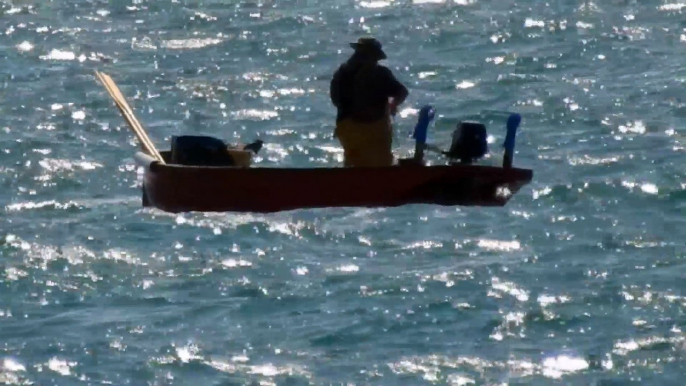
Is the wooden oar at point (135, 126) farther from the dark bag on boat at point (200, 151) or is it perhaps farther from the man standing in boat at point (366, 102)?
the man standing in boat at point (366, 102)

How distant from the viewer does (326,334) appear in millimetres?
16016

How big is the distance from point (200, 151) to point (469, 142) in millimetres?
2317

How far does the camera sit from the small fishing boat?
1745 centimetres

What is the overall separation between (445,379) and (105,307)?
3.25 meters

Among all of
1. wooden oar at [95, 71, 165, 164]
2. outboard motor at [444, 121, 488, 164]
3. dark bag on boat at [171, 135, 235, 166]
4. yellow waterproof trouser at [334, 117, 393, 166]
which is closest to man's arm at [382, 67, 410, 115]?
yellow waterproof trouser at [334, 117, 393, 166]

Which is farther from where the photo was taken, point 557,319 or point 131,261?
point 131,261

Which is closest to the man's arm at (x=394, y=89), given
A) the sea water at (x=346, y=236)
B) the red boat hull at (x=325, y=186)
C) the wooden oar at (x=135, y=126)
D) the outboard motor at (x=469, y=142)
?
the outboard motor at (x=469, y=142)

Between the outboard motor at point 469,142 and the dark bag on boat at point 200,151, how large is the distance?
76.6 inches

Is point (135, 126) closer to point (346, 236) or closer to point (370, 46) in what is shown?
point (346, 236)

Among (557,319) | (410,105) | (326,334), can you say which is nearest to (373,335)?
(326,334)

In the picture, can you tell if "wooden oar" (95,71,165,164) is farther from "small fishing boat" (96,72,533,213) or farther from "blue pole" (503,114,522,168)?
"blue pole" (503,114,522,168)

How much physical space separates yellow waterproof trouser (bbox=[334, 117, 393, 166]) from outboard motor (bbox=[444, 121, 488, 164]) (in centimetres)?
55

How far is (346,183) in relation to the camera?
1750cm

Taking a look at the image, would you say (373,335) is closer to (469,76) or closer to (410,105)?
(410,105)
